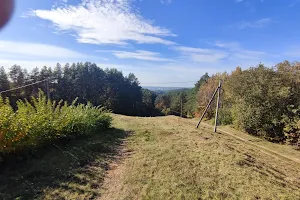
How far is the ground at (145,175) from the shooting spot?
13.9 feet

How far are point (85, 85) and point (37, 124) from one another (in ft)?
129

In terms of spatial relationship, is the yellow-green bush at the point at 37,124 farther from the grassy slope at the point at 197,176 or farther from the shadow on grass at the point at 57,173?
the grassy slope at the point at 197,176

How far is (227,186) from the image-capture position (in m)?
4.71

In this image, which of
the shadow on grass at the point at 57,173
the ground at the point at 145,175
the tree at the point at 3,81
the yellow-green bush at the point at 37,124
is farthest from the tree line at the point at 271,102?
the tree at the point at 3,81

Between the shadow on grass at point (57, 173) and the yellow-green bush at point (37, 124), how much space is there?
1.31 ft

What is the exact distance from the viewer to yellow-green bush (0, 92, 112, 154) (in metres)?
4.98

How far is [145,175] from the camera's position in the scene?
513 centimetres

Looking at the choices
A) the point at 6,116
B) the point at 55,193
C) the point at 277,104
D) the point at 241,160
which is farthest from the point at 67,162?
the point at 277,104

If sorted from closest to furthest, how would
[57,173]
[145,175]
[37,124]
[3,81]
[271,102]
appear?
[57,173], [145,175], [37,124], [271,102], [3,81]

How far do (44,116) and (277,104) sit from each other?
13832 millimetres

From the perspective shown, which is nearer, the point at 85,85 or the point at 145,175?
the point at 145,175

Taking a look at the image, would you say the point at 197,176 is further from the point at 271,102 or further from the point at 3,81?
the point at 3,81

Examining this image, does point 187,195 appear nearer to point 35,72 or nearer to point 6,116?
point 6,116

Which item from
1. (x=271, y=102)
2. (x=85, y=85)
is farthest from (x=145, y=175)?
(x=85, y=85)
